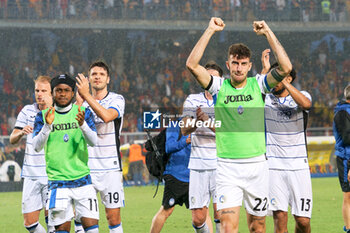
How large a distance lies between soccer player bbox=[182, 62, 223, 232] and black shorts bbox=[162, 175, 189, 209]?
1.04 feet

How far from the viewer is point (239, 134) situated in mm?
6160

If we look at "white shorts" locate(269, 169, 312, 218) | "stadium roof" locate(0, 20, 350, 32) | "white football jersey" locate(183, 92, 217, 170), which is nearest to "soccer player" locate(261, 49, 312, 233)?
"white shorts" locate(269, 169, 312, 218)

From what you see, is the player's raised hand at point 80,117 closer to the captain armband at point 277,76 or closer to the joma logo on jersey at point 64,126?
the joma logo on jersey at point 64,126

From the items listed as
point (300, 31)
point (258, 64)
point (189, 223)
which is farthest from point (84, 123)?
point (300, 31)

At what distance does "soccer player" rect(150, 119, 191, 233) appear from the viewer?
26.5ft

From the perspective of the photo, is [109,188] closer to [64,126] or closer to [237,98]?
[64,126]

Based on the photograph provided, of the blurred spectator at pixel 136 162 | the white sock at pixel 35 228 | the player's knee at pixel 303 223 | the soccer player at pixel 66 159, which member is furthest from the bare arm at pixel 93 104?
the blurred spectator at pixel 136 162

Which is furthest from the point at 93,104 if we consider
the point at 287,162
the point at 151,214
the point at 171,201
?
the point at 151,214

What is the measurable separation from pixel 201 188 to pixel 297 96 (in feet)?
5.26

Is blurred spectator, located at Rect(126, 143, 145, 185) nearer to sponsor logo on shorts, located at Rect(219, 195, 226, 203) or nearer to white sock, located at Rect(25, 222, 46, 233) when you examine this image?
white sock, located at Rect(25, 222, 46, 233)

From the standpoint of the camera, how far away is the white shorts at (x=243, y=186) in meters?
6.14

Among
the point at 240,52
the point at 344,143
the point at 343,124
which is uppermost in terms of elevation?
the point at 240,52

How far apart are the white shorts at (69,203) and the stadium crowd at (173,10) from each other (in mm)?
18928

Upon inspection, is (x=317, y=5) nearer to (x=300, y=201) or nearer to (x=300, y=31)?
(x=300, y=31)
